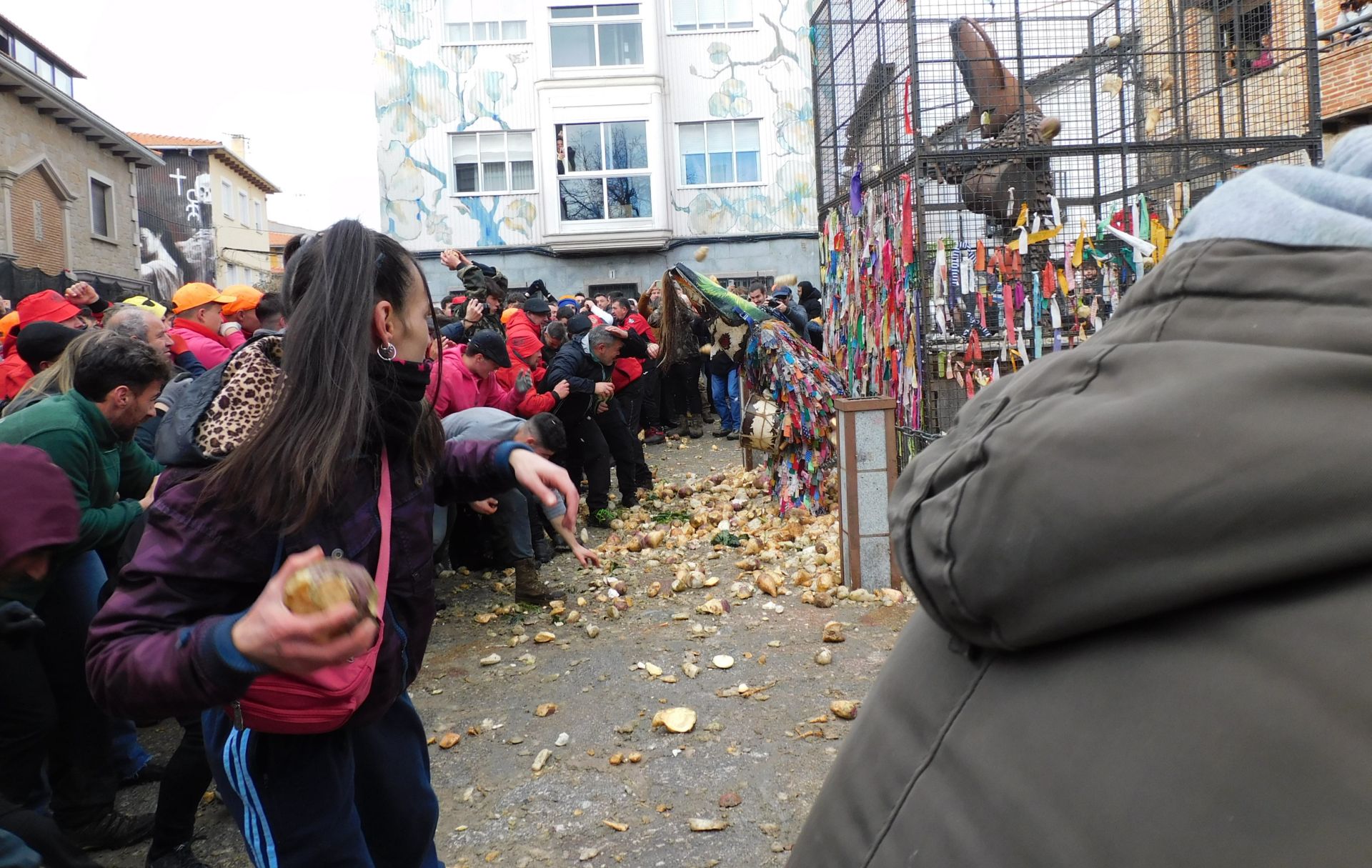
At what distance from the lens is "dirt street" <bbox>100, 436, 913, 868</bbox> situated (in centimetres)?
362

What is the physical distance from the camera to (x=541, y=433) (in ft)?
15.4

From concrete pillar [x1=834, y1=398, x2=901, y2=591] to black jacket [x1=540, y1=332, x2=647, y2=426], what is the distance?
9.93 ft

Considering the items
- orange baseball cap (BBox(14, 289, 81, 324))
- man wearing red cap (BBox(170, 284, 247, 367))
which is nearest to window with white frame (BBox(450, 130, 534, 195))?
man wearing red cap (BBox(170, 284, 247, 367))

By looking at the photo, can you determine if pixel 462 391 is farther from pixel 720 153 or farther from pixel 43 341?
pixel 720 153

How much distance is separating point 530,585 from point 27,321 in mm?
3415

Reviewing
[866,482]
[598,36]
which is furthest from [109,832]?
[598,36]

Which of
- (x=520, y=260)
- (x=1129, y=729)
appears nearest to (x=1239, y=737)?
(x=1129, y=729)

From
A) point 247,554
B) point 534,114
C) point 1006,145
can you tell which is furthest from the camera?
point 534,114

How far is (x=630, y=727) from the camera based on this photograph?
4523 millimetres

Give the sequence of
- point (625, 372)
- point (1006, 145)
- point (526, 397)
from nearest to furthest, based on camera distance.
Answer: point (1006, 145)
point (526, 397)
point (625, 372)

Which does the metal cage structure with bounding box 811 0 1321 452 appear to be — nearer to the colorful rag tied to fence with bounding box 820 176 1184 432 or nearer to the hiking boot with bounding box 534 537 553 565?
the colorful rag tied to fence with bounding box 820 176 1184 432

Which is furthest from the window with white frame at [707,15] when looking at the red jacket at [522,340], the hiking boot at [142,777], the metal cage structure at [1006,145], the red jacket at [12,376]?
the hiking boot at [142,777]

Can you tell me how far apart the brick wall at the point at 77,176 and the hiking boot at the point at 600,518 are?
53.5ft

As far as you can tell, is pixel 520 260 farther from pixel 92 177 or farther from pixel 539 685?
pixel 539 685
